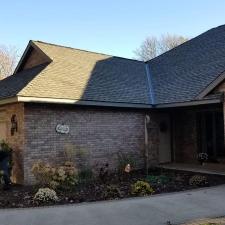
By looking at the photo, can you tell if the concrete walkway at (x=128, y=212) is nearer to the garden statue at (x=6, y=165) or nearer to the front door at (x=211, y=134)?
the garden statue at (x=6, y=165)

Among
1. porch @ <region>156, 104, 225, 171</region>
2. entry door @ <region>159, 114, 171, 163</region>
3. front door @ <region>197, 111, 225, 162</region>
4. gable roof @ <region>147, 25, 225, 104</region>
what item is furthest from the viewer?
entry door @ <region>159, 114, 171, 163</region>

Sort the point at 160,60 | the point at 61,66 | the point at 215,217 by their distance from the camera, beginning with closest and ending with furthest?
the point at 215,217 < the point at 61,66 < the point at 160,60

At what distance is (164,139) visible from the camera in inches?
683

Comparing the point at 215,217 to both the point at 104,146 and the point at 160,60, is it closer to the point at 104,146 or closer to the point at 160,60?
the point at 104,146

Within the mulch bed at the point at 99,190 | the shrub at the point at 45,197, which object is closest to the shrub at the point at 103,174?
the mulch bed at the point at 99,190

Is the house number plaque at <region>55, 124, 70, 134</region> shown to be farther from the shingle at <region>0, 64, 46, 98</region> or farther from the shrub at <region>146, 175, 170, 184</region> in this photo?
the shrub at <region>146, 175, 170, 184</region>

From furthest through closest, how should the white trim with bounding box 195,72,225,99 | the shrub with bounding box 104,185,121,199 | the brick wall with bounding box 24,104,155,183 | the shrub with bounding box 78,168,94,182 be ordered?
the shrub with bounding box 78,168,94,182
the brick wall with bounding box 24,104,155,183
the white trim with bounding box 195,72,225,99
the shrub with bounding box 104,185,121,199

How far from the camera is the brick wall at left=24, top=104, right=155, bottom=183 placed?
1296 centimetres

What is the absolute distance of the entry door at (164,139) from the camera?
1717cm

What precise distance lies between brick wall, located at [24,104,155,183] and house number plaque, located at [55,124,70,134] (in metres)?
0.12

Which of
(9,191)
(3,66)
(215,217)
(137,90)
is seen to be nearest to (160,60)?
(137,90)

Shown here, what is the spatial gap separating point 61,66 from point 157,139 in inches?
210

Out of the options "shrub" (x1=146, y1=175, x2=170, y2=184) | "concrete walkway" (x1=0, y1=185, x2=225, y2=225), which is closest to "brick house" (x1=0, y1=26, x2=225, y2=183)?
"shrub" (x1=146, y1=175, x2=170, y2=184)

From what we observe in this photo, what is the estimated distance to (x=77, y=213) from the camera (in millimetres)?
8477
